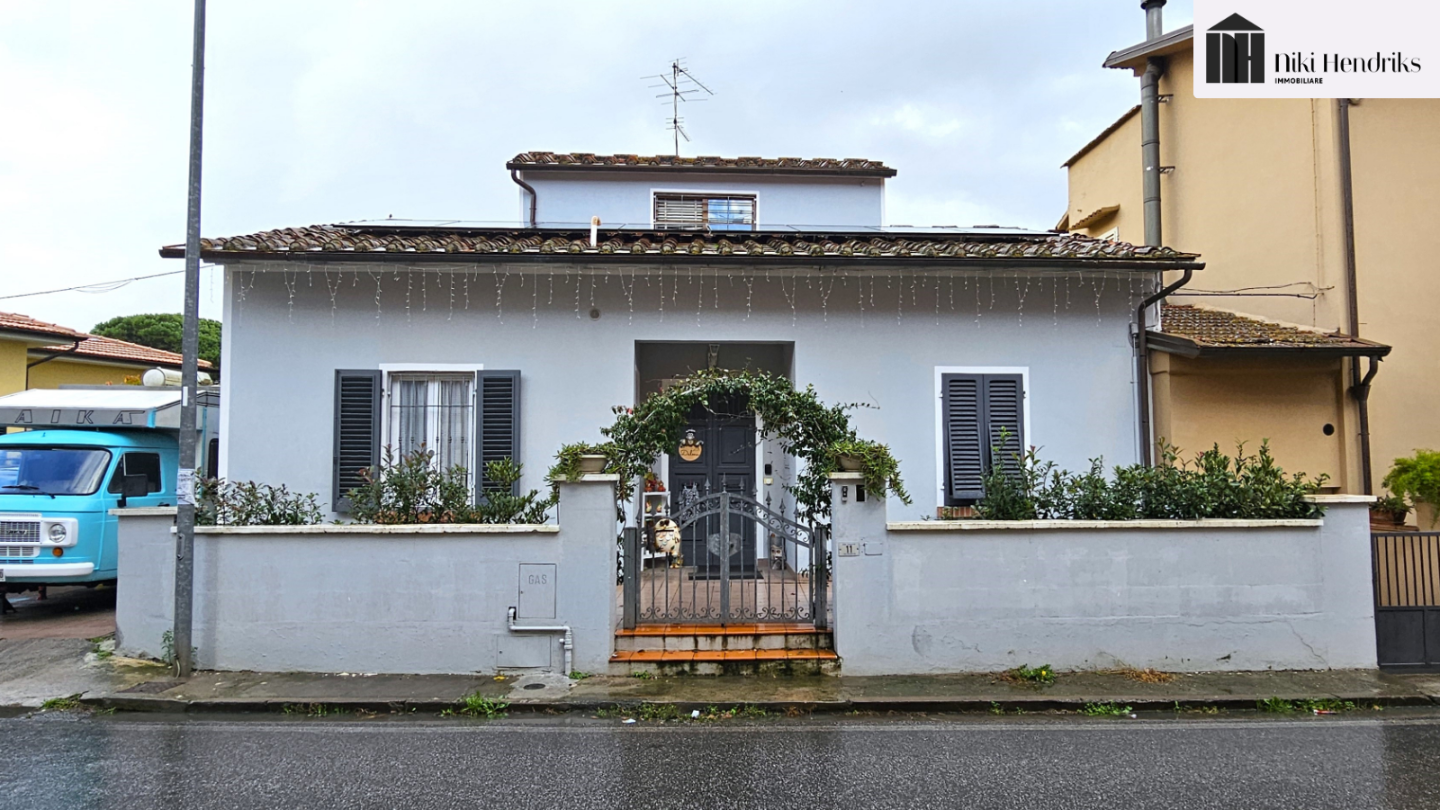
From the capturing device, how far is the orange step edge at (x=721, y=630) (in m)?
6.94

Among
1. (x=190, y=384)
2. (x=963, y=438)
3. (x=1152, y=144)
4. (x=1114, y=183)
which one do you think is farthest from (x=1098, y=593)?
(x=1114, y=183)

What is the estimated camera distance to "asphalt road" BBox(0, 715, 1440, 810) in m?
4.50

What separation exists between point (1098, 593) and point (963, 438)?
261cm

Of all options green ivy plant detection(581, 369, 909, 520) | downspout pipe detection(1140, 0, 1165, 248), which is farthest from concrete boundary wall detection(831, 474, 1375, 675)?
downspout pipe detection(1140, 0, 1165, 248)

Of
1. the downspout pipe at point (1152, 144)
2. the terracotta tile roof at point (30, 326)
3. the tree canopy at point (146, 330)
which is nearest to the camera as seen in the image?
the downspout pipe at point (1152, 144)

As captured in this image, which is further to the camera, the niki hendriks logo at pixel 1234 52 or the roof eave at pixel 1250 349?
the niki hendriks logo at pixel 1234 52

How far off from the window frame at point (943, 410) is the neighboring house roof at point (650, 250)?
4.08 ft

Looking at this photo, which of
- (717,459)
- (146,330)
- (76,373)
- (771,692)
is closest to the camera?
(771,692)

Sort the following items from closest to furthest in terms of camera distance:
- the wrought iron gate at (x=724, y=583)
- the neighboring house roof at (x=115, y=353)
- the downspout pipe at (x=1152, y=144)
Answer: the wrought iron gate at (x=724, y=583) → the downspout pipe at (x=1152, y=144) → the neighboring house roof at (x=115, y=353)

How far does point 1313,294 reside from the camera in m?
10.4

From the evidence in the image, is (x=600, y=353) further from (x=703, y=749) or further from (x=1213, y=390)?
(x=1213, y=390)

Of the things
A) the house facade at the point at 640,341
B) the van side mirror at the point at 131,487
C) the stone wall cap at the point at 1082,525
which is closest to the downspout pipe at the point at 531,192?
the house facade at the point at 640,341

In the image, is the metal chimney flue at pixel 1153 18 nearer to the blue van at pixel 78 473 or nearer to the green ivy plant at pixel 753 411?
the green ivy plant at pixel 753 411

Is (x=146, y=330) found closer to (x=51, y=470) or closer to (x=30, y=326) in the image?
(x=30, y=326)
